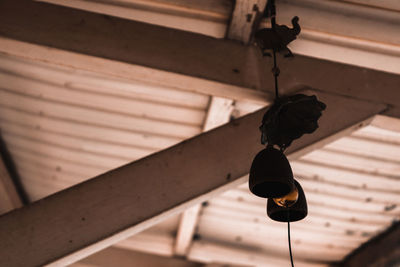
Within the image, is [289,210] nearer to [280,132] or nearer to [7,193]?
[280,132]

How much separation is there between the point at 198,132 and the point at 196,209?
26.7 inches

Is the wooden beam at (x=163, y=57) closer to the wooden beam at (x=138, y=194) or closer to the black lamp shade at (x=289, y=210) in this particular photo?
the wooden beam at (x=138, y=194)

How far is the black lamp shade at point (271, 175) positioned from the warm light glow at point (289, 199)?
5 centimetres

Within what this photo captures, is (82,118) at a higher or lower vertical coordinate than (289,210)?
higher

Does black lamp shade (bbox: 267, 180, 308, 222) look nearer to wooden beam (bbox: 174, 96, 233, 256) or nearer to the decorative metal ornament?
the decorative metal ornament

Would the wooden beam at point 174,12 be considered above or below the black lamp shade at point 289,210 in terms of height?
above

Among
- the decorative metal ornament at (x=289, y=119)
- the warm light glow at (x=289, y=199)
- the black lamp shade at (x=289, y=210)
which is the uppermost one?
the decorative metal ornament at (x=289, y=119)

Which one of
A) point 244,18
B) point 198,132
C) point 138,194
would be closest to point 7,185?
point 198,132

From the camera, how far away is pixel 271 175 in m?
1.53

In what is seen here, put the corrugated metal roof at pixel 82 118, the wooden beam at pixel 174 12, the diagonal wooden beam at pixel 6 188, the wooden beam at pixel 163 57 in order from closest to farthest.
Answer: the wooden beam at pixel 163 57 < the wooden beam at pixel 174 12 < the corrugated metal roof at pixel 82 118 < the diagonal wooden beam at pixel 6 188

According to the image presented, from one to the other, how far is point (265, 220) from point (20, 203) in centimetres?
201

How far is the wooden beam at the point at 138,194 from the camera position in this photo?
1.93 m

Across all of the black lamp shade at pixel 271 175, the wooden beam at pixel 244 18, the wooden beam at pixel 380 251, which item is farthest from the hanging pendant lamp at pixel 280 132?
the wooden beam at pixel 380 251

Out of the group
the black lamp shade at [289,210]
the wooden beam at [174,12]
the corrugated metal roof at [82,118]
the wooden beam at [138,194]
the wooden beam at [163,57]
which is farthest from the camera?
the corrugated metal roof at [82,118]
